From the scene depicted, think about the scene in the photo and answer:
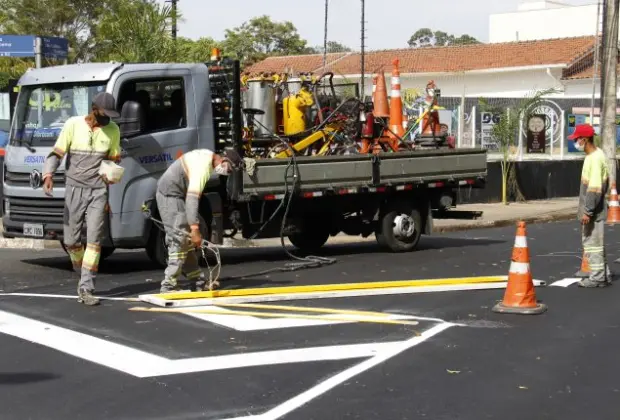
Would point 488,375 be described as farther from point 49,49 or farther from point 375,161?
point 49,49

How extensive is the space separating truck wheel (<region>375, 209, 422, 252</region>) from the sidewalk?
886 mm

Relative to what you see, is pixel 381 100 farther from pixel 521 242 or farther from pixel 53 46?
pixel 521 242

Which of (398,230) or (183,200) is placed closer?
(183,200)

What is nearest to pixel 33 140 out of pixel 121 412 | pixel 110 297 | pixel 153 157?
pixel 153 157

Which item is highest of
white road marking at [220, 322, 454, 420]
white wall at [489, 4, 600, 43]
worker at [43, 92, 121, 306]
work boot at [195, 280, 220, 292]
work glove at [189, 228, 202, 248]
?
white wall at [489, 4, 600, 43]

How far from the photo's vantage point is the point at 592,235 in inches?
467

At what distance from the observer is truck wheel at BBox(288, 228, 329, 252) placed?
1537 cm

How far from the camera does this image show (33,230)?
488 inches

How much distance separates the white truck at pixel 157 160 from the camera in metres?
12.3

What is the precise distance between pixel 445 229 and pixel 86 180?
37.2 feet

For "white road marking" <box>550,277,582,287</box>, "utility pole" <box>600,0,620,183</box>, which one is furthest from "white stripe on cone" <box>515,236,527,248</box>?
"utility pole" <box>600,0,620,183</box>

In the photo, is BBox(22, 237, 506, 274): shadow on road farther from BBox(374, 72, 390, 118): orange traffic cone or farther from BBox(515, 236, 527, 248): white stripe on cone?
BBox(515, 236, 527, 248): white stripe on cone

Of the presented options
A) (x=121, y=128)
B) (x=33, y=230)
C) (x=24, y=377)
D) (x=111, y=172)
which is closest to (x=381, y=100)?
(x=121, y=128)

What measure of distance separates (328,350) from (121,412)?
7.23 ft
